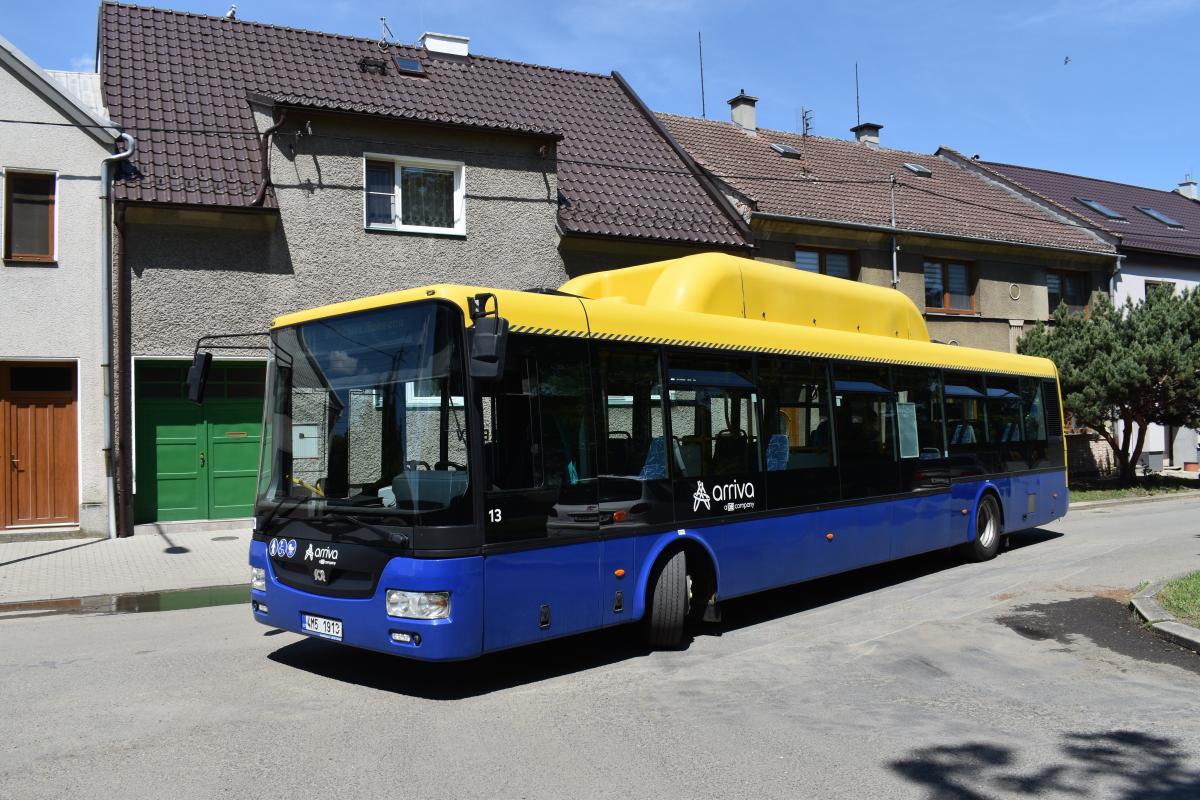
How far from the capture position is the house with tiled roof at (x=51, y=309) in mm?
14289

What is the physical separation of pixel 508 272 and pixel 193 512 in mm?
6486

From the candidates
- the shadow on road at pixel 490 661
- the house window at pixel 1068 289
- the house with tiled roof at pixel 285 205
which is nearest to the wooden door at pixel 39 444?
the house with tiled roof at pixel 285 205

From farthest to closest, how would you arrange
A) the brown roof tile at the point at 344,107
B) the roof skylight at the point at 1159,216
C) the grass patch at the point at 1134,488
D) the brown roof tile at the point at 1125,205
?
the roof skylight at the point at 1159,216, the brown roof tile at the point at 1125,205, the grass patch at the point at 1134,488, the brown roof tile at the point at 344,107

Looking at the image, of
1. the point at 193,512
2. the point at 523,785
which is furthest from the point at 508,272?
the point at 523,785

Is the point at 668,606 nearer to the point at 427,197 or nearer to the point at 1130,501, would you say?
the point at 427,197

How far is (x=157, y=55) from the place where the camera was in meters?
17.3

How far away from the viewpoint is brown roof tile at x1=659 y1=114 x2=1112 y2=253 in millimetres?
22797

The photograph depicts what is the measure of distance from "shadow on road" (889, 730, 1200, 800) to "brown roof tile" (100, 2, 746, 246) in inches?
518

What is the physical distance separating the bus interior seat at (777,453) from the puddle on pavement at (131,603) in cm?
573

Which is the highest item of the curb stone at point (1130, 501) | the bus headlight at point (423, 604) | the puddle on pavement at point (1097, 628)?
the bus headlight at point (423, 604)

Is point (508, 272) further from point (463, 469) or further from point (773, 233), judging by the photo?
point (463, 469)

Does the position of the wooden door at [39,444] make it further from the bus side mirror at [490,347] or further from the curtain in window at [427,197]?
the bus side mirror at [490,347]

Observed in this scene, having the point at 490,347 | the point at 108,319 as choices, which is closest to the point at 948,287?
the point at 108,319

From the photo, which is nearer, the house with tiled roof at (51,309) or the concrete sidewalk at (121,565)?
the concrete sidewalk at (121,565)
